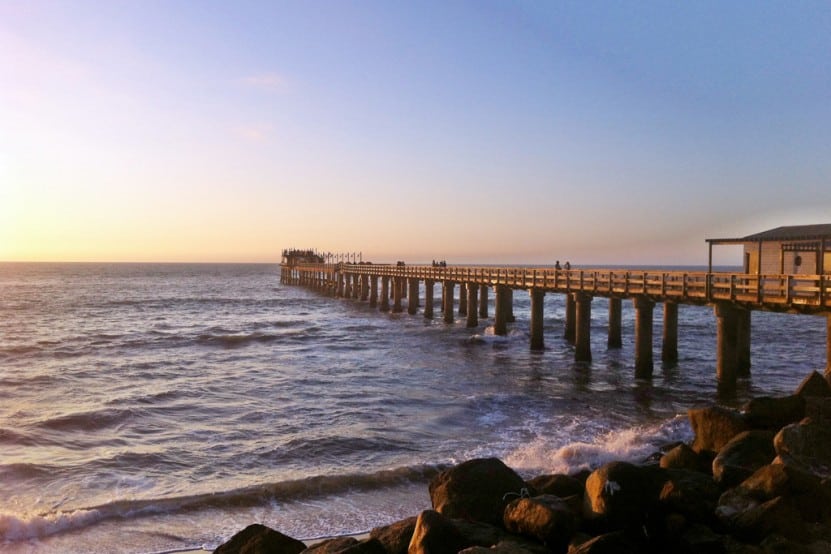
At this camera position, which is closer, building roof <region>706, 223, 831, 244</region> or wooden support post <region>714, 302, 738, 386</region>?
wooden support post <region>714, 302, 738, 386</region>

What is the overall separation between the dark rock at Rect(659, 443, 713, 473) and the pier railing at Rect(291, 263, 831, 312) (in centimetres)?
819

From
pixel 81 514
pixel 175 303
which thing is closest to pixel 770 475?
pixel 81 514

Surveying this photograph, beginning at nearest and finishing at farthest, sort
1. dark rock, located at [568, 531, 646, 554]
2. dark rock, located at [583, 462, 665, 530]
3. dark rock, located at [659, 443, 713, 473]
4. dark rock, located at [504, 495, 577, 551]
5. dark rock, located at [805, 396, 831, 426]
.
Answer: dark rock, located at [568, 531, 646, 554] → dark rock, located at [504, 495, 577, 551] → dark rock, located at [583, 462, 665, 530] → dark rock, located at [659, 443, 713, 473] → dark rock, located at [805, 396, 831, 426]

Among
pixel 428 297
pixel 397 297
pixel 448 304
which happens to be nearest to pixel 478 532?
pixel 448 304

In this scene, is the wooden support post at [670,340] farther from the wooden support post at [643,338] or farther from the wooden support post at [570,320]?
the wooden support post at [570,320]

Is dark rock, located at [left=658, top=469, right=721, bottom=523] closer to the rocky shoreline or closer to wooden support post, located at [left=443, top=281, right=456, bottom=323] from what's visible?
the rocky shoreline

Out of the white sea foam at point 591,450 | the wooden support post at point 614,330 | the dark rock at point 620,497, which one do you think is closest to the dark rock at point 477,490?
the dark rock at point 620,497

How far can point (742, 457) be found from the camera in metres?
9.63

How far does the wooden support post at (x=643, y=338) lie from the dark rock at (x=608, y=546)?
53.4ft

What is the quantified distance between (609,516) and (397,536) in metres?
2.40

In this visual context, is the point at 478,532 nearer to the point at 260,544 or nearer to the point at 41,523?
the point at 260,544

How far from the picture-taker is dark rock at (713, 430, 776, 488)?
8.96 metres

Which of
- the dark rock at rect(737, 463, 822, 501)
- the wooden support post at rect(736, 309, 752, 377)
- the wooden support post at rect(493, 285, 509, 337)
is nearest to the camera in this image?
the dark rock at rect(737, 463, 822, 501)

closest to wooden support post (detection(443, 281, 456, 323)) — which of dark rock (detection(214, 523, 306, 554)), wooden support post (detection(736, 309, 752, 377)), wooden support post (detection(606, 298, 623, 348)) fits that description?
wooden support post (detection(606, 298, 623, 348))
